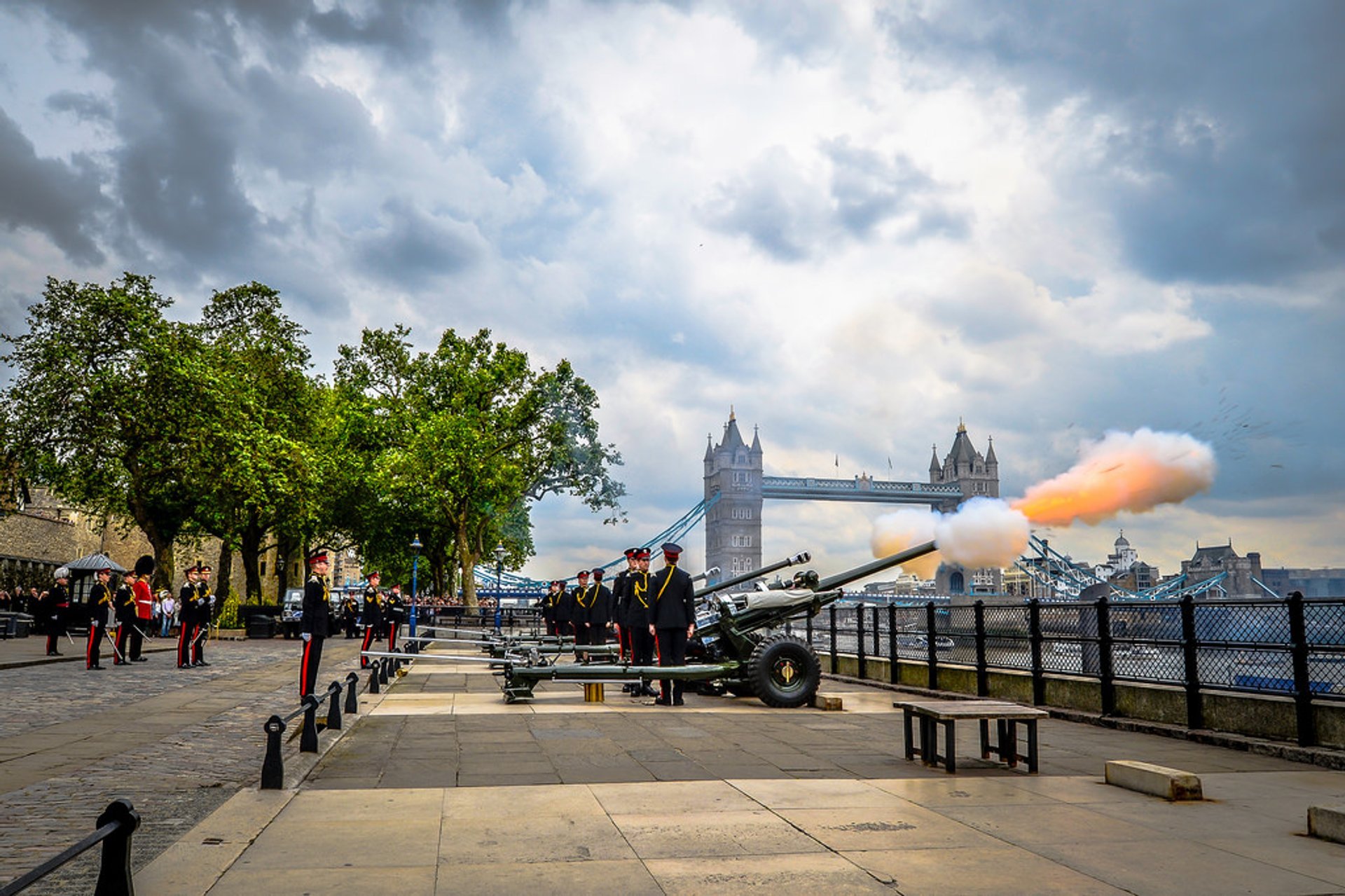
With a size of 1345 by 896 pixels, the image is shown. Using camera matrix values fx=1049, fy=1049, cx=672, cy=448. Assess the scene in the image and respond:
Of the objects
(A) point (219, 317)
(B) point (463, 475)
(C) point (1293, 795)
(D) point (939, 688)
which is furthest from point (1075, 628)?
(A) point (219, 317)

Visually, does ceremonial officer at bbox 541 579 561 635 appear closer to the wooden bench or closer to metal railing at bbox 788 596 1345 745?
metal railing at bbox 788 596 1345 745

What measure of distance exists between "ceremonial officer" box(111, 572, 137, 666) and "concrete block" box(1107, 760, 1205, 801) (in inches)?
759

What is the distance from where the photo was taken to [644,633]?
14.0 m

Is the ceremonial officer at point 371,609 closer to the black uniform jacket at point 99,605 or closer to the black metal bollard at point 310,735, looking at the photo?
the black uniform jacket at point 99,605

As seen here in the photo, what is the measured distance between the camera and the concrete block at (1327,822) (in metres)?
5.58

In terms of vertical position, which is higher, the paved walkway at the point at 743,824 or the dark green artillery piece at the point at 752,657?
the dark green artillery piece at the point at 752,657

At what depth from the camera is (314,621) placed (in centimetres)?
1108

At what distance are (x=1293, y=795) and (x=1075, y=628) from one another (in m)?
5.34

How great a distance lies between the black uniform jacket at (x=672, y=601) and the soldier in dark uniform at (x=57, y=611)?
14876 millimetres

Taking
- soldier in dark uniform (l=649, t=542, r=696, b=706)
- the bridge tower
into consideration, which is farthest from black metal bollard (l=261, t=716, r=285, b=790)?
the bridge tower

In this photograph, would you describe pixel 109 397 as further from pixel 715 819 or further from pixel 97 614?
pixel 715 819

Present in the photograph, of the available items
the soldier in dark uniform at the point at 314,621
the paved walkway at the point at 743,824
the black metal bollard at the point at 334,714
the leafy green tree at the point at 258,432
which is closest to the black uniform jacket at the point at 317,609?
the soldier in dark uniform at the point at 314,621

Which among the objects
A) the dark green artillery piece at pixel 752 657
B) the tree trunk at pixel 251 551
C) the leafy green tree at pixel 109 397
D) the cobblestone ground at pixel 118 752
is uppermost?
the leafy green tree at pixel 109 397

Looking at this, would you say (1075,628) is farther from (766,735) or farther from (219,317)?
(219,317)
